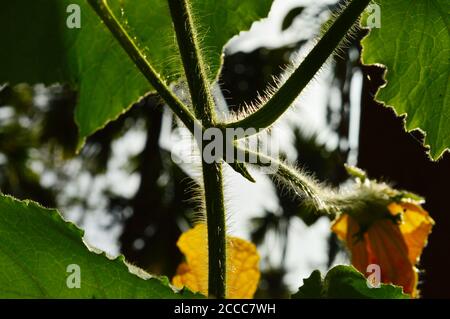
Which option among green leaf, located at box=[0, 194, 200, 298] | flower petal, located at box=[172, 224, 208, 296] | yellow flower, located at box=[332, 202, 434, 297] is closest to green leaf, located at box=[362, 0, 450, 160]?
yellow flower, located at box=[332, 202, 434, 297]

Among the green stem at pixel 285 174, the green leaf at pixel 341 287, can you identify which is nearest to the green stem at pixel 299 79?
the green stem at pixel 285 174

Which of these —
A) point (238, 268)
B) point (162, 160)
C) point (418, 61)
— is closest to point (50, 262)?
point (238, 268)

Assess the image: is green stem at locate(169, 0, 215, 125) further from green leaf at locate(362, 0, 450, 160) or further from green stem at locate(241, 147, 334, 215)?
green leaf at locate(362, 0, 450, 160)

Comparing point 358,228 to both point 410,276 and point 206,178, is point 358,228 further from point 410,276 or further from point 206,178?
point 206,178

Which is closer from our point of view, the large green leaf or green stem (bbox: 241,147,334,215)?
green stem (bbox: 241,147,334,215)

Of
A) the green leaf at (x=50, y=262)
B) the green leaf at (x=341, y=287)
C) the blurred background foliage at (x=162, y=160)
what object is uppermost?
the blurred background foliage at (x=162, y=160)

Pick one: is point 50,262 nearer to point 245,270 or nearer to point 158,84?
point 158,84

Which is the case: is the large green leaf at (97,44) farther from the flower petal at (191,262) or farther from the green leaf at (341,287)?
the green leaf at (341,287)
